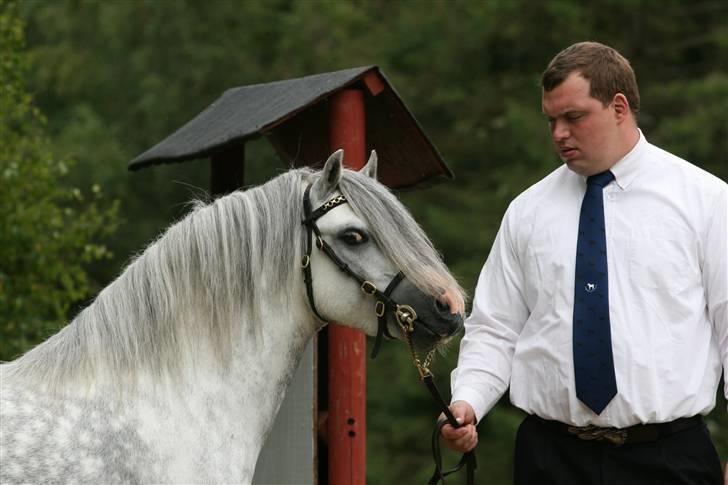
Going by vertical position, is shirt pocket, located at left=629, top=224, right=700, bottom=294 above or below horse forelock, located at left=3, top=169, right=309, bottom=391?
below

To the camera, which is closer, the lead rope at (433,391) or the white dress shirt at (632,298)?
the white dress shirt at (632,298)

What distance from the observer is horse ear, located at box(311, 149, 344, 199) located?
339cm

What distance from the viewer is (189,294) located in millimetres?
3354

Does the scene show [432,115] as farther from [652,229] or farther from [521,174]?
[652,229]

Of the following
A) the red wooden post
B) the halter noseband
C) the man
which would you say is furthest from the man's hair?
the red wooden post

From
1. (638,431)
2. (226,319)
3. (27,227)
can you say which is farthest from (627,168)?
(27,227)

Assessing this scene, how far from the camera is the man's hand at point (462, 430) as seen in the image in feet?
11.3

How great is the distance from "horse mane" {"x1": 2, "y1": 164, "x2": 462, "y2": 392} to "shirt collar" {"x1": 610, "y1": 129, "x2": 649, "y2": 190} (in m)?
0.59

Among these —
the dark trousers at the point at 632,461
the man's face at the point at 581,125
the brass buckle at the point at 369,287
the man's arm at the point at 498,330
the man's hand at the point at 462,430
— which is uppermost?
the man's face at the point at 581,125

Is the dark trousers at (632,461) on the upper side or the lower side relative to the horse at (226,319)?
lower

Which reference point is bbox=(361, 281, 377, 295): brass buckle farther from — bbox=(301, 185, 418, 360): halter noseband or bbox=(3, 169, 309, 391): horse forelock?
bbox=(3, 169, 309, 391): horse forelock

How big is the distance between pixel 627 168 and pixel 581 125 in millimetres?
201

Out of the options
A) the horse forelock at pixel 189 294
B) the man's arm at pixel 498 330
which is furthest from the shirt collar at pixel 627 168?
the horse forelock at pixel 189 294

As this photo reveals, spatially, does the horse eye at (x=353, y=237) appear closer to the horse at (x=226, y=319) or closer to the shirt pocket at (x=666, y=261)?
the horse at (x=226, y=319)
